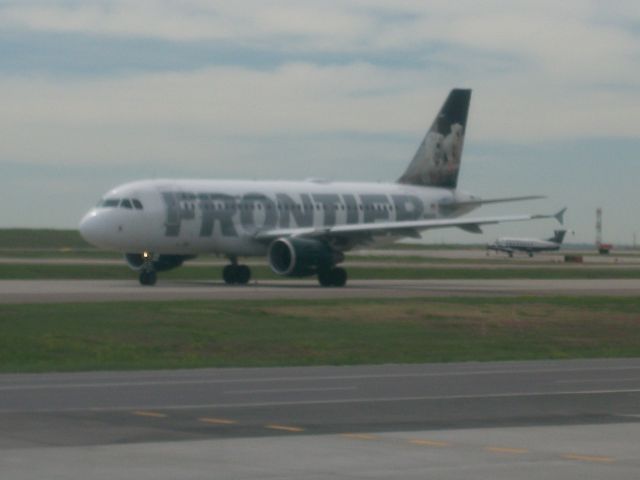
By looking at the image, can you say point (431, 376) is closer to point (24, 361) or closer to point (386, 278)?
point (24, 361)

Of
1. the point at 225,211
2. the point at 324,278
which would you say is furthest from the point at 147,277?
the point at 324,278

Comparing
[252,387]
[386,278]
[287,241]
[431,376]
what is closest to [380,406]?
[252,387]

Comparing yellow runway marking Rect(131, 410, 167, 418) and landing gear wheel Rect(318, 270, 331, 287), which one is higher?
landing gear wheel Rect(318, 270, 331, 287)

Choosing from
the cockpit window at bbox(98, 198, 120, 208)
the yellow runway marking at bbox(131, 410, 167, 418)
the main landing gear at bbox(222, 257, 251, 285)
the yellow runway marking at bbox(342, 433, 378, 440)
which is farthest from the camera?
the main landing gear at bbox(222, 257, 251, 285)

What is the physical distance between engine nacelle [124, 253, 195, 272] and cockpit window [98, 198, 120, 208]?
2702 mm

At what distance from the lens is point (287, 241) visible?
2277 inches

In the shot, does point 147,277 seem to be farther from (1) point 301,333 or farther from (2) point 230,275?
(1) point 301,333

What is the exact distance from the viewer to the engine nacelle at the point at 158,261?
59812 millimetres

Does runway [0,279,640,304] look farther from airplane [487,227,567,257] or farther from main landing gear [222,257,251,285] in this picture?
airplane [487,227,567,257]

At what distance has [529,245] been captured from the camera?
162000 millimetres

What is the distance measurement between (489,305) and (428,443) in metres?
30.3

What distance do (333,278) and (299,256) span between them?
2.98 metres

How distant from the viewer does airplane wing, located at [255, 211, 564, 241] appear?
193 feet

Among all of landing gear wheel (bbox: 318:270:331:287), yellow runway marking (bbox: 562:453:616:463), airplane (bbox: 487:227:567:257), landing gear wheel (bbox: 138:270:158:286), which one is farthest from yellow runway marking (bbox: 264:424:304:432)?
airplane (bbox: 487:227:567:257)
